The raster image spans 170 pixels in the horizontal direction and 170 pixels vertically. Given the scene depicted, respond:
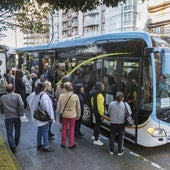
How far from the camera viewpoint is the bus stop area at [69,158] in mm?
6176

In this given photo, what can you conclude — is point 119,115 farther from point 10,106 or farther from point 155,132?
point 10,106

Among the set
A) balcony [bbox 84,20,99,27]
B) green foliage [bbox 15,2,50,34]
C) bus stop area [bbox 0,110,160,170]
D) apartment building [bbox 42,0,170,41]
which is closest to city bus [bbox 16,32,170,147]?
bus stop area [bbox 0,110,160,170]

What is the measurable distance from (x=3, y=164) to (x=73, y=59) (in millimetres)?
6687

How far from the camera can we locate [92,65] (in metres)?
9.93

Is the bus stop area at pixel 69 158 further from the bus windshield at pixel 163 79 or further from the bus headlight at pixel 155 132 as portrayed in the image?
the bus windshield at pixel 163 79

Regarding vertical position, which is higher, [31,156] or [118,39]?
[118,39]

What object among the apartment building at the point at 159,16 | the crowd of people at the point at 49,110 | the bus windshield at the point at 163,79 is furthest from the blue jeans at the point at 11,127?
the apartment building at the point at 159,16

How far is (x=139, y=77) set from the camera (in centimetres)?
735

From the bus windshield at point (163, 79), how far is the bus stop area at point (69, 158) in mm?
1482

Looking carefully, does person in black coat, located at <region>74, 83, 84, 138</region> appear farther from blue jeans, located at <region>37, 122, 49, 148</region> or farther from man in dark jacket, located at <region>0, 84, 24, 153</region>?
man in dark jacket, located at <region>0, 84, 24, 153</region>

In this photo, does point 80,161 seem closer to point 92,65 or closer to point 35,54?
point 92,65

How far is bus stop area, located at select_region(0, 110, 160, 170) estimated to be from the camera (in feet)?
20.3

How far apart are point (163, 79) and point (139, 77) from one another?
1.87 ft

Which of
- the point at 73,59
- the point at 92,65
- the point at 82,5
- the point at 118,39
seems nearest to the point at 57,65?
the point at 73,59
